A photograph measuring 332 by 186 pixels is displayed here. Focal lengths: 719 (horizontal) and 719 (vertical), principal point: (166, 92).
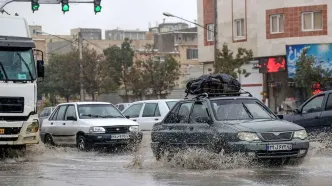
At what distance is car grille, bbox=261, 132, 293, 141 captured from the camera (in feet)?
44.7

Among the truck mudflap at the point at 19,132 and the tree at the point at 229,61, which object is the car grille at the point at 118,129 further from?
the tree at the point at 229,61

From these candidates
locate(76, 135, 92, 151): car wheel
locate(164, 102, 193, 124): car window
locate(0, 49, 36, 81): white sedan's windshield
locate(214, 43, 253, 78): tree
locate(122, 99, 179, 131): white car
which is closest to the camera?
locate(164, 102, 193, 124): car window

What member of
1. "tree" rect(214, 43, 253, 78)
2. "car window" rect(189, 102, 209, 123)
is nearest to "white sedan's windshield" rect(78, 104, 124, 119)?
"car window" rect(189, 102, 209, 123)

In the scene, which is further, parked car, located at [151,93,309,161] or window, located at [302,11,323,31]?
window, located at [302,11,323,31]

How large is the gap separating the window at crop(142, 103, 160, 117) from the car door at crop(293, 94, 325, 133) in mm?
6540

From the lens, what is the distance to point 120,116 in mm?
21766

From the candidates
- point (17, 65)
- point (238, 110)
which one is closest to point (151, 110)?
point (17, 65)

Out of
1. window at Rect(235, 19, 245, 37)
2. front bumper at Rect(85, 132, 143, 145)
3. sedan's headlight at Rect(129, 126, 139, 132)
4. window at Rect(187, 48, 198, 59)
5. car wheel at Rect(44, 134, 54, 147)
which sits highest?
window at Rect(235, 19, 245, 37)

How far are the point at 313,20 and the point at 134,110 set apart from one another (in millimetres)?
21190

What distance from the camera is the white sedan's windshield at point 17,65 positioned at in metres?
17.1

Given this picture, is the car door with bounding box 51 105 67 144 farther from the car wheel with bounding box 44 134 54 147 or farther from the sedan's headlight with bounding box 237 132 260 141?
the sedan's headlight with bounding box 237 132 260 141

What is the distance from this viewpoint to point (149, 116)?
24969mm

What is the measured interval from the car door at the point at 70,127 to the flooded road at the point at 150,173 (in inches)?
133

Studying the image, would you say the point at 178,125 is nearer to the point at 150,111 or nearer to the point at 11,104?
the point at 11,104
